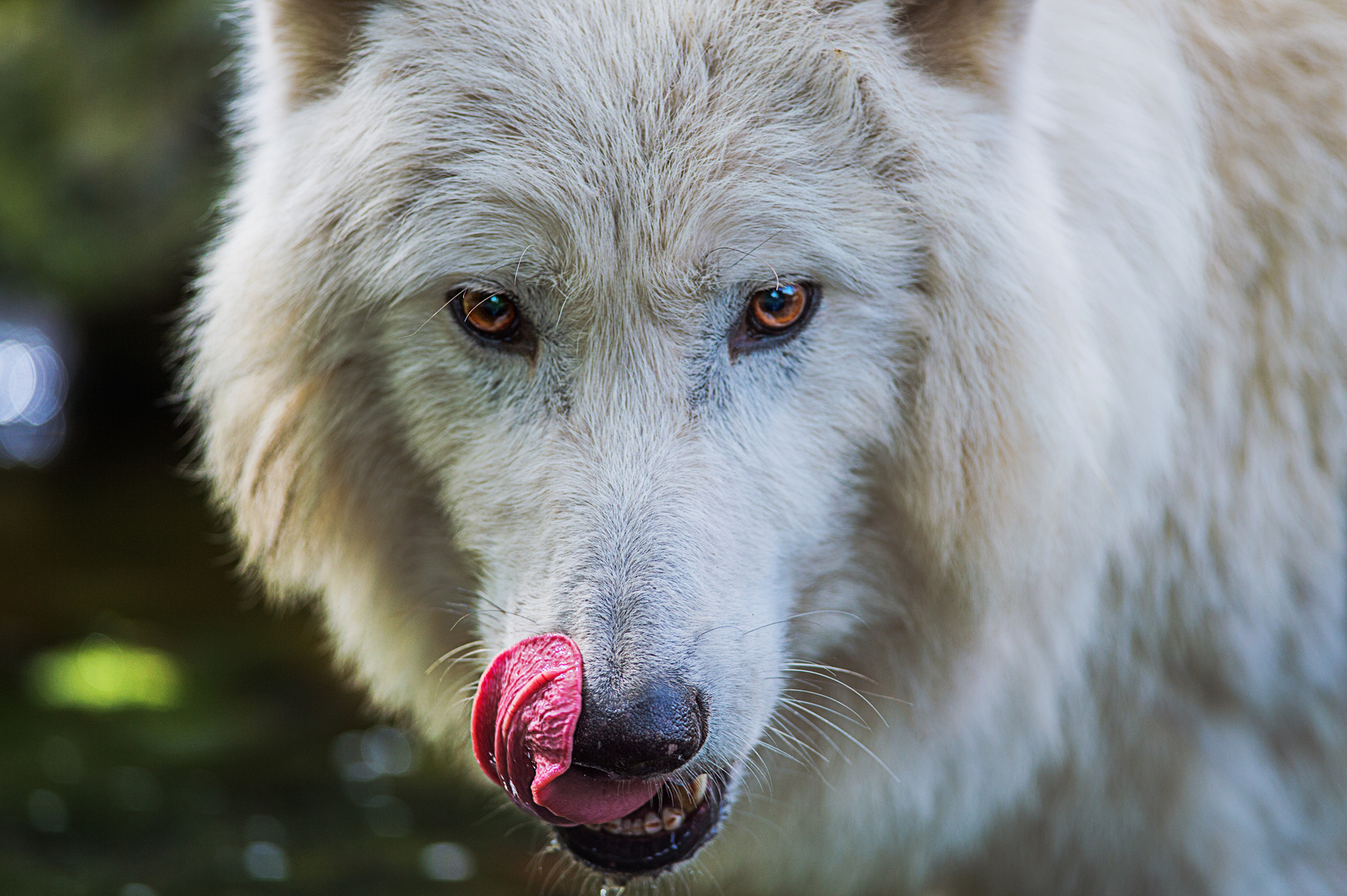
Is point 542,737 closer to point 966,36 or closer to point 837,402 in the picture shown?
point 837,402

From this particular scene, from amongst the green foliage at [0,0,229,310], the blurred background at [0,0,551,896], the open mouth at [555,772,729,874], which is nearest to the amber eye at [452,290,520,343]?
the open mouth at [555,772,729,874]

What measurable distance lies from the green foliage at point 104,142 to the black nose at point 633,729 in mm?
6039

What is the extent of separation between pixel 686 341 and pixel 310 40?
3.05 feet

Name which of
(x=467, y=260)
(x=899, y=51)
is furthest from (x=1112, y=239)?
(x=467, y=260)

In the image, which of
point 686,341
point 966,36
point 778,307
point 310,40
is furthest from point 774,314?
point 310,40

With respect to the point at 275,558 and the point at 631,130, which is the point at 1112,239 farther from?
the point at 275,558

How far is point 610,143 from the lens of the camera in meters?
2.16

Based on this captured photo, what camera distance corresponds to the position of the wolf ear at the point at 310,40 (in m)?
2.40

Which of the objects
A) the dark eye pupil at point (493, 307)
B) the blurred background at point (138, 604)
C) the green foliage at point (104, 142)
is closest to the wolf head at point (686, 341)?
the dark eye pupil at point (493, 307)

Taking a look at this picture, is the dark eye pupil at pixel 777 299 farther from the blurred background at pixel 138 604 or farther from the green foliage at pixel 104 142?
the green foliage at pixel 104 142

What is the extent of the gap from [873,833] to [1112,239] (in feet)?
4.27

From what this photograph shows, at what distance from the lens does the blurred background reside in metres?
4.23

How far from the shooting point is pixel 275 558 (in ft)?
8.91

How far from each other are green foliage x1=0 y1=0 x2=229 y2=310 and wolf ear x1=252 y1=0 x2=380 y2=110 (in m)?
5.06
